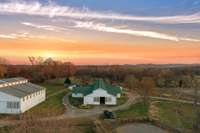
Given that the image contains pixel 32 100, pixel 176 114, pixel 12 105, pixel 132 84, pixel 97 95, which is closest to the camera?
pixel 12 105

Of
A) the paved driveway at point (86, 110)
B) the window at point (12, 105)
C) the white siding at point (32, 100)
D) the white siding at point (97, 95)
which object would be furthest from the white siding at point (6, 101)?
the white siding at point (97, 95)

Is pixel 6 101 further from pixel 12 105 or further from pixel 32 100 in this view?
pixel 32 100

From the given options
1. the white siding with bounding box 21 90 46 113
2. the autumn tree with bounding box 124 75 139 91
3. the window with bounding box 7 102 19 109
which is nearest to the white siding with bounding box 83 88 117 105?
the white siding with bounding box 21 90 46 113

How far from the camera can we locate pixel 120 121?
3109 cm

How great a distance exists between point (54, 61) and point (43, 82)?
823 inches

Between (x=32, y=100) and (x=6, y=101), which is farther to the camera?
(x=32, y=100)

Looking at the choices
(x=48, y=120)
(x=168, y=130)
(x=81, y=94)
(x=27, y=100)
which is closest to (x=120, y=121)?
(x=168, y=130)

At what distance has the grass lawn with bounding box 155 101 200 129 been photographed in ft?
99.7

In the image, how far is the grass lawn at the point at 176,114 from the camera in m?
30.4

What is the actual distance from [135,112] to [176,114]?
4.92 metres

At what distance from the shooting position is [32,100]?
39.4m

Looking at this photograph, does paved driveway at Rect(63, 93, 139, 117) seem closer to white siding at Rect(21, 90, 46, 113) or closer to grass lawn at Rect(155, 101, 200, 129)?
white siding at Rect(21, 90, 46, 113)

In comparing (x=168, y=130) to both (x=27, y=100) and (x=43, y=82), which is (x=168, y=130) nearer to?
(x=27, y=100)

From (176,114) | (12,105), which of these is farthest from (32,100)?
(176,114)
